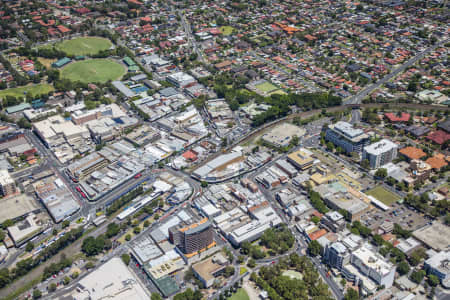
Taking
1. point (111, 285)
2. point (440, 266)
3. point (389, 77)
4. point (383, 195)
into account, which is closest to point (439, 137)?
point (383, 195)

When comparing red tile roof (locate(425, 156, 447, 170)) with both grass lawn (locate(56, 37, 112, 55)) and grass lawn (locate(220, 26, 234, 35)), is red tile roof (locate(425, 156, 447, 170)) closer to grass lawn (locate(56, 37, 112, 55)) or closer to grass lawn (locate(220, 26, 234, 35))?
grass lawn (locate(220, 26, 234, 35))

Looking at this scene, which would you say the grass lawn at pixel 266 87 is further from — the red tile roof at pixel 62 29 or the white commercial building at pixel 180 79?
the red tile roof at pixel 62 29

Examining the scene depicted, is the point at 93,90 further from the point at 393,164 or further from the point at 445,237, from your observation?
the point at 445,237

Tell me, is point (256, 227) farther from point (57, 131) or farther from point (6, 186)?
point (57, 131)

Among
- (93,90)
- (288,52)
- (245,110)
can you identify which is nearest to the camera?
(245,110)

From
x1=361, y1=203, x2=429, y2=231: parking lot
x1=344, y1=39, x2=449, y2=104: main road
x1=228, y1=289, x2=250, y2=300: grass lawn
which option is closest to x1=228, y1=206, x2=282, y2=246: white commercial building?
x1=228, y1=289, x2=250, y2=300: grass lawn

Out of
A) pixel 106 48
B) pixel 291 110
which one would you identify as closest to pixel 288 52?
pixel 291 110
